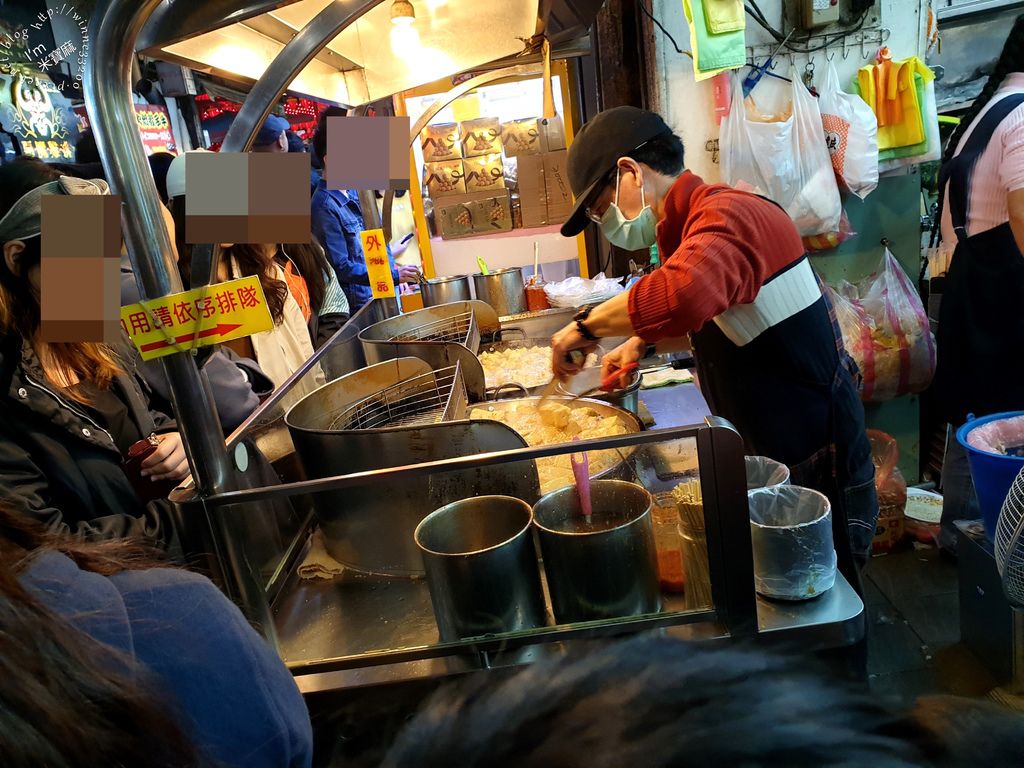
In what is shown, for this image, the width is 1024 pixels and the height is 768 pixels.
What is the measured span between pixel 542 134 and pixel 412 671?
5.45 metres

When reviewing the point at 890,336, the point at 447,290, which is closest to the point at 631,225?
the point at 447,290

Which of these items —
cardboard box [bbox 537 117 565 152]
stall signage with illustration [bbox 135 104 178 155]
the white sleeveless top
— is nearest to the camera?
the white sleeveless top

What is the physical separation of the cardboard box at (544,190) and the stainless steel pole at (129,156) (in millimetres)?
5077

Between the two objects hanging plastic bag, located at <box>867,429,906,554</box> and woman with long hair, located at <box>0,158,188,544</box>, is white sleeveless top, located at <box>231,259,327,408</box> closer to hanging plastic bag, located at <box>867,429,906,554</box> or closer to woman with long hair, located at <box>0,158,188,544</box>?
woman with long hair, located at <box>0,158,188,544</box>

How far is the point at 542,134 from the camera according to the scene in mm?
5828

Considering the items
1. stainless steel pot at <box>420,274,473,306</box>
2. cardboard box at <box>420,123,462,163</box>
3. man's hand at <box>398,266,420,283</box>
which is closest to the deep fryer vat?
stainless steel pot at <box>420,274,473,306</box>

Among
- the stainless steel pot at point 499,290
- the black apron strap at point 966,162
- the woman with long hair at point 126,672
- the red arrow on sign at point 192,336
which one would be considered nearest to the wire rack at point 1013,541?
the black apron strap at point 966,162

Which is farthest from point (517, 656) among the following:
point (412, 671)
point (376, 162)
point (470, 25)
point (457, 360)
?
point (470, 25)

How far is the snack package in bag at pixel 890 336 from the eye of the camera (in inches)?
145

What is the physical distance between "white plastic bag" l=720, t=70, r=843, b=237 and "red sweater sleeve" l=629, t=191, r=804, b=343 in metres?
2.05

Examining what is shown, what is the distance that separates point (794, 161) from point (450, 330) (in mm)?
2242

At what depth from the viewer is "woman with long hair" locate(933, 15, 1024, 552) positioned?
2.75m

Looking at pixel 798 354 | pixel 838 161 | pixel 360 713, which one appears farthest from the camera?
pixel 838 161

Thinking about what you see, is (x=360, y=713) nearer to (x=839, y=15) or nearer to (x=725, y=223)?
(x=725, y=223)
